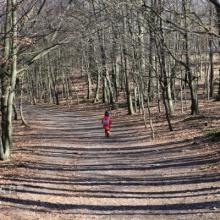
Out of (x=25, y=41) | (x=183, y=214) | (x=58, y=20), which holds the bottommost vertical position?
(x=183, y=214)

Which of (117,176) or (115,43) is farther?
(115,43)

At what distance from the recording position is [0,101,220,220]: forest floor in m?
11.0

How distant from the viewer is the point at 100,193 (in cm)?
1263

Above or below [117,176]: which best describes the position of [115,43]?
above

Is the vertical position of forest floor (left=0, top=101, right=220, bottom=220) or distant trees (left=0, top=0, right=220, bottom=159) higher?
distant trees (left=0, top=0, right=220, bottom=159)

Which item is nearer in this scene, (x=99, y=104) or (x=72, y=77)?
(x=99, y=104)

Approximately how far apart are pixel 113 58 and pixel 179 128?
19990 millimetres

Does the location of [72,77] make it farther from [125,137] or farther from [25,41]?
[25,41]

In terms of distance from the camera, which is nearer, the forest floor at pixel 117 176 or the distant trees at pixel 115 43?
the forest floor at pixel 117 176

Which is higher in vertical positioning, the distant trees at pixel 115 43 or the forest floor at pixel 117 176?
the distant trees at pixel 115 43

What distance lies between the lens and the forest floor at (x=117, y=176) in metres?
11.0

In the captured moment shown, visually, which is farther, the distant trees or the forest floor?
the distant trees

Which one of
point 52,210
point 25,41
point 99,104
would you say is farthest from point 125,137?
point 99,104

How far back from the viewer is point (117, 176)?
14.7 metres
